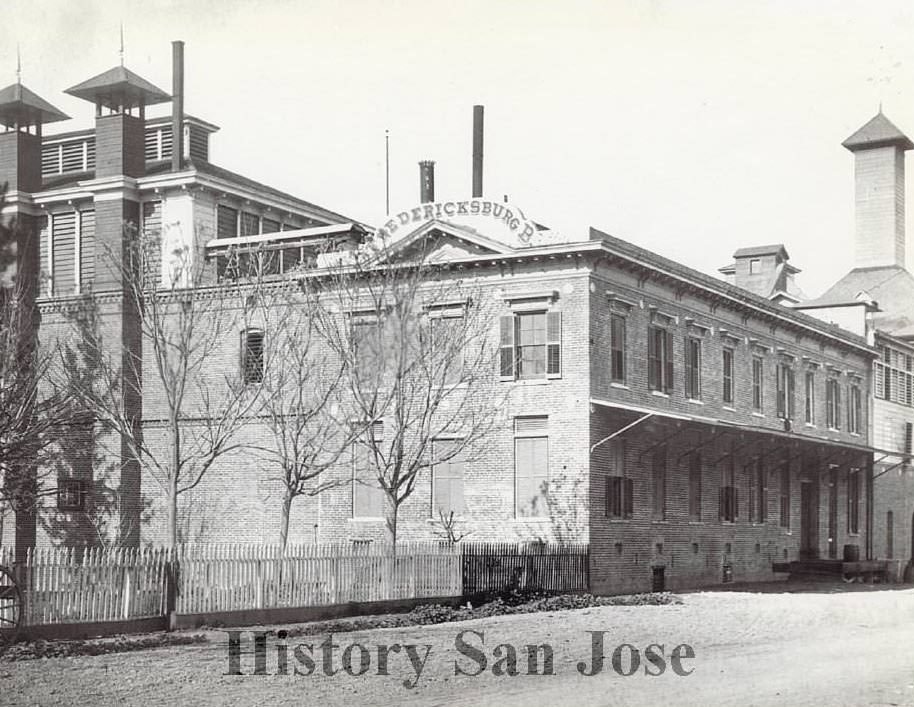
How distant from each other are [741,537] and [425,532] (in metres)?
11.5

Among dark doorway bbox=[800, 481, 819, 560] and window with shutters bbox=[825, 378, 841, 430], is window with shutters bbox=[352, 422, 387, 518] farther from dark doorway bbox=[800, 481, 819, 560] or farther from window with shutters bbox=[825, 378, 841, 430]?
window with shutters bbox=[825, 378, 841, 430]

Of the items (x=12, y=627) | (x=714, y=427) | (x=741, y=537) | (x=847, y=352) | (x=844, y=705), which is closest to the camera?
(x=844, y=705)

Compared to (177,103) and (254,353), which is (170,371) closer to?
(254,353)

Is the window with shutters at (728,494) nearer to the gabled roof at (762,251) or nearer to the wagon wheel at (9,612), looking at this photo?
the gabled roof at (762,251)

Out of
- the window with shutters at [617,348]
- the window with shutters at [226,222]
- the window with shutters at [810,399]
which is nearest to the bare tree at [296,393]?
the window with shutters at [226,222]

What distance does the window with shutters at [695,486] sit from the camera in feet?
120

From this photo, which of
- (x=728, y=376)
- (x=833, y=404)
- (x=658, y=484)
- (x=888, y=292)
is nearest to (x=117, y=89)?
(x=658, y=484)

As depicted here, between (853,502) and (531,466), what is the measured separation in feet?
69.5

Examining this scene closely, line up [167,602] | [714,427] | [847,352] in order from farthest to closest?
[847,352]
[714,427]
[167,602]

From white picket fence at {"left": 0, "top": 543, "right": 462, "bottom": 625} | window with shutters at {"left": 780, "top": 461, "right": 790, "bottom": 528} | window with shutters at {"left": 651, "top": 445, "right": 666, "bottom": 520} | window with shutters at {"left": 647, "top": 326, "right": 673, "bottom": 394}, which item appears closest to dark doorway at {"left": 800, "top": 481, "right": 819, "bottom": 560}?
window with shutters at {"left": 780, "top": 461, "right": 790, "bottom": 528}

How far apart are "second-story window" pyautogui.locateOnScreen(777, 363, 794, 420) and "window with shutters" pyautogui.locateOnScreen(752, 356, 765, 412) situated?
1.51 meters

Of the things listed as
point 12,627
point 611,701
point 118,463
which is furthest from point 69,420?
point 611,701

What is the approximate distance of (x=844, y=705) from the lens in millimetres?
13375

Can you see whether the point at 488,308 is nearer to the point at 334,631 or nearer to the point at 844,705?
the point at 334,631
